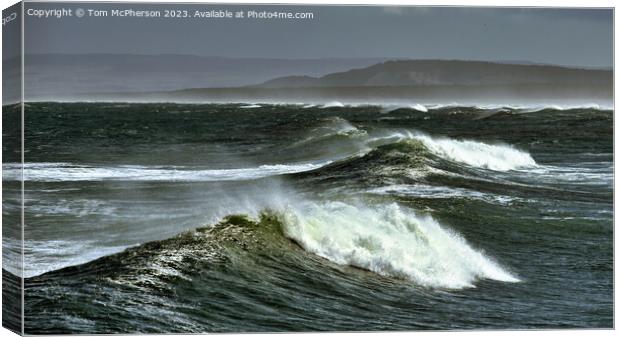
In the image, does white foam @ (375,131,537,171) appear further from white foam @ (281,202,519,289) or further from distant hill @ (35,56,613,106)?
white foam @ (281,202,519,289)

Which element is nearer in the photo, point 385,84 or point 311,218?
point 311,218

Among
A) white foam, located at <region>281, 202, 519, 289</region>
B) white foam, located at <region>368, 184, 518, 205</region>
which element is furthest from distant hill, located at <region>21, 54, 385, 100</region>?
white foam, located at <region>281, 202, 519, 289</region>

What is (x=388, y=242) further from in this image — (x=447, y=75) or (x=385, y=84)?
(x=447, y=75)

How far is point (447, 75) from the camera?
18844 millimetres

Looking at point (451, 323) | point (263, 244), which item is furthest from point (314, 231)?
point (451, 323)

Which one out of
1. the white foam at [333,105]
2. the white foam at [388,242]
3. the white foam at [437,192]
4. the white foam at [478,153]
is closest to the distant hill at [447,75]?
the white foam at [333,105]

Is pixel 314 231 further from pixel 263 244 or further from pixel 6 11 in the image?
pixel 6 11

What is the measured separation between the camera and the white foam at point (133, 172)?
17.3 m

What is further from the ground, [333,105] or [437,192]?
[333,105]

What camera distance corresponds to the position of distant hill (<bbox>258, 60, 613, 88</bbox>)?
1855 cm

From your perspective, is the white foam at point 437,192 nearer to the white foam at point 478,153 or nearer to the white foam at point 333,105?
the white foam at point 478,153

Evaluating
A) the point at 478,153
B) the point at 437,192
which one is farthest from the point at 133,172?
the point at 478,153

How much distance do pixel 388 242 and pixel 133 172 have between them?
10.5 feet

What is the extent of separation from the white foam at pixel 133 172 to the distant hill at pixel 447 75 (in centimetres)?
109
